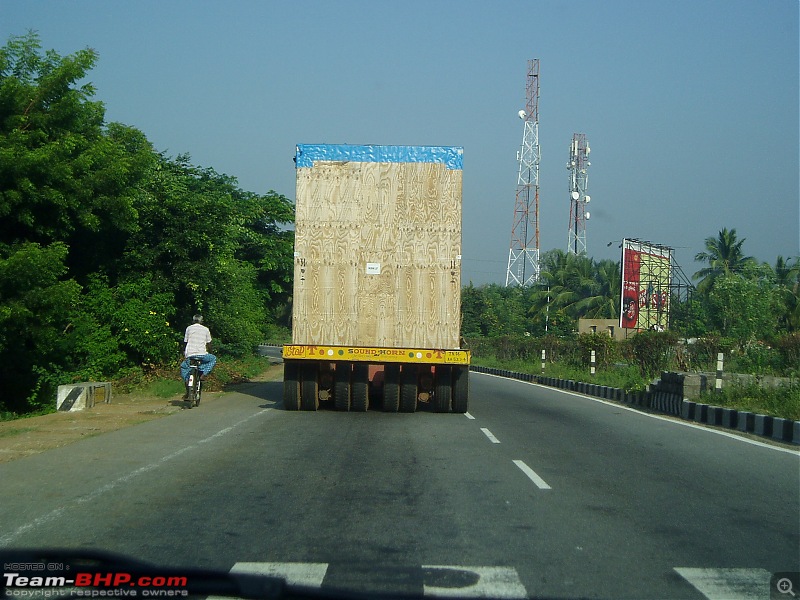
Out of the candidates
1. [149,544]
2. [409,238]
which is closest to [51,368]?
[409,238]

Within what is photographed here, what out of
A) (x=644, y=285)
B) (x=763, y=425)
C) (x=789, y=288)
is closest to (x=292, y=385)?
(x=763, y=425)

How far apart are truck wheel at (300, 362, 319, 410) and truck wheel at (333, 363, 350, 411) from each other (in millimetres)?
382

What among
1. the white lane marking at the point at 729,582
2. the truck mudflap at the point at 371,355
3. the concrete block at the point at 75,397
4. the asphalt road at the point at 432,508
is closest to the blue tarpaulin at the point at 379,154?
the truck mudflap at the point at 371,355

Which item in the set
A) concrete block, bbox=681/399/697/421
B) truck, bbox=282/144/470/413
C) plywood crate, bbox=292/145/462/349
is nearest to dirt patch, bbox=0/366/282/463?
truck, bbox=282/144/470/413

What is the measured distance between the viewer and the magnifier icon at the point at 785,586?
16.5ft

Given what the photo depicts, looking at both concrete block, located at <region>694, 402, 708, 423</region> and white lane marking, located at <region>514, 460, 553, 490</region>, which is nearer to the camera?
white lane marking, located at <region>514, 460, 553, 490</region>

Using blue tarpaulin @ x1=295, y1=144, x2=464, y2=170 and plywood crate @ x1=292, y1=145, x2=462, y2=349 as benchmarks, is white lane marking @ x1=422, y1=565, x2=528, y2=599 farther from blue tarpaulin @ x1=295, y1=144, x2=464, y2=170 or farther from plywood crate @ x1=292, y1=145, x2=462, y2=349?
blue tarpaulin @ x1=295, y1=144, x2=464, y2=170

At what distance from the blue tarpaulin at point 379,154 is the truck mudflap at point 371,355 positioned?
3393 mm

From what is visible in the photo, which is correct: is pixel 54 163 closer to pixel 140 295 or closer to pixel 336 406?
pixel 140 295

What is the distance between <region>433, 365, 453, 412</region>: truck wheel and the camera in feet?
50.9

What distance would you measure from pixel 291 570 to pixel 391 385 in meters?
10.2

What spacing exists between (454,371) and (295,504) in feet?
28.3

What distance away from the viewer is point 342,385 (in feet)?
50.1

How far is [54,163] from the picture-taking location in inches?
628
